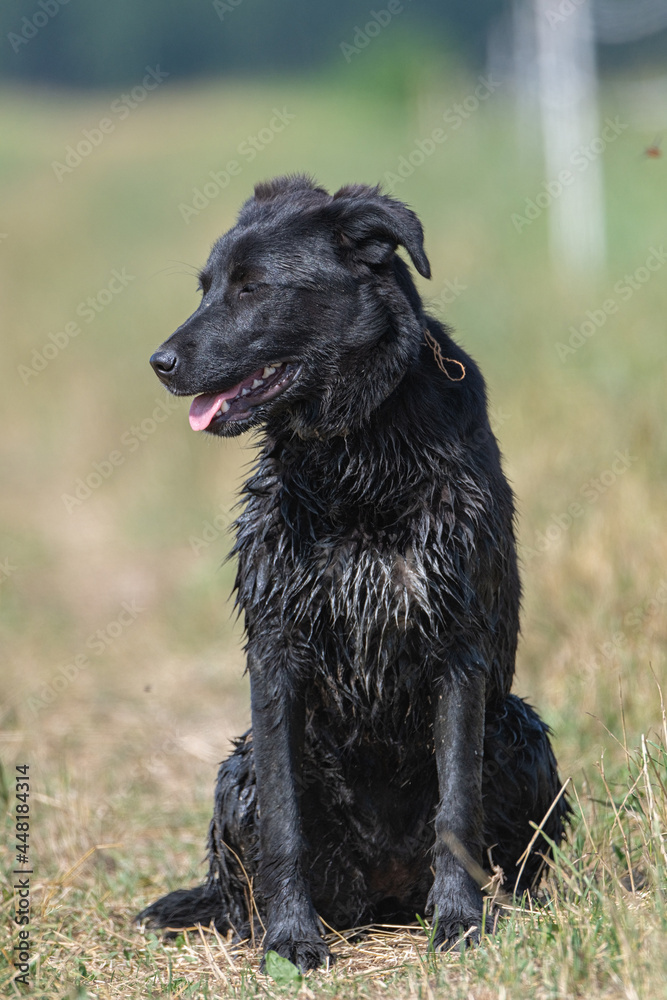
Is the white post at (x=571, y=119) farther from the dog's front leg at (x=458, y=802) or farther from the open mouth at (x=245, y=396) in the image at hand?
the dog's front leg at (x=458, y=802)

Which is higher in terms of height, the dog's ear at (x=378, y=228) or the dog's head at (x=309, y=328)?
the dog's ear at (x=378, y=228)

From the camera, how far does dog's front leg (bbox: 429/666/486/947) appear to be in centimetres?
330

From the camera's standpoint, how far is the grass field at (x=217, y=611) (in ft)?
10.4

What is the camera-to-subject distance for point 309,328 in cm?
349

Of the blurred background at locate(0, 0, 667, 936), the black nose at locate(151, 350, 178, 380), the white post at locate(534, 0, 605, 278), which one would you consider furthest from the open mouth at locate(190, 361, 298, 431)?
the white post at locate(534, 0, 605, 278)

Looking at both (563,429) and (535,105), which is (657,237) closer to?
(563,429)

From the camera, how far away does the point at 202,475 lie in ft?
34.9

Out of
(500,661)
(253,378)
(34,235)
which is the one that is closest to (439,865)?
(500,661)

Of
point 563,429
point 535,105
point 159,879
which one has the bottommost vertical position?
point 159,879

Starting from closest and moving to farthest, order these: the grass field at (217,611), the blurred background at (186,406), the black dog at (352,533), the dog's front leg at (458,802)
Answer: the grass field at (217,611) → the dog's front leg at (458,802) → the black dog at (352,533) → the blurred background at (186,406)

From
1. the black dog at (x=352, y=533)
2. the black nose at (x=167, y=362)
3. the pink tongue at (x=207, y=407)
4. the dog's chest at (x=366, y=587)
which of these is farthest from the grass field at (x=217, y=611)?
the dog's chest at (x=366, y=587)

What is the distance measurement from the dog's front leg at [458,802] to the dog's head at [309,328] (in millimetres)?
886

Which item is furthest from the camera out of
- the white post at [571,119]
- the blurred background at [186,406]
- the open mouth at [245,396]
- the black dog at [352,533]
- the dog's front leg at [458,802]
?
the white post at [571,119]

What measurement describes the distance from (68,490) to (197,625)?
423cm
